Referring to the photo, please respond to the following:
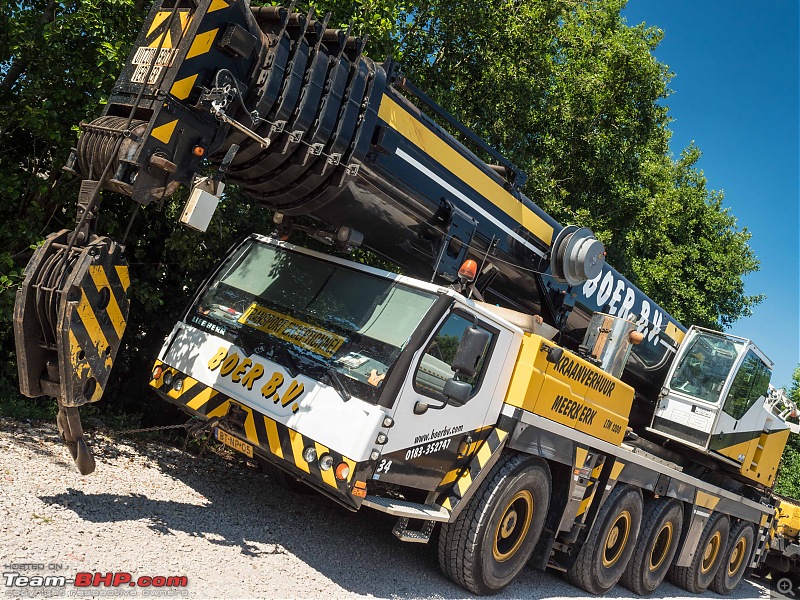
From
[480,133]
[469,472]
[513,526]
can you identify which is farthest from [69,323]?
[480,133]

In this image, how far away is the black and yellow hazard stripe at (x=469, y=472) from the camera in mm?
5316

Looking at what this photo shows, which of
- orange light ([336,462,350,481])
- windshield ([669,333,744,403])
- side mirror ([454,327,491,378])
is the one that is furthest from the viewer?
windshield ([669,333,744,403])

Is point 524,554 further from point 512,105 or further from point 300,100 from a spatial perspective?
point 512,105

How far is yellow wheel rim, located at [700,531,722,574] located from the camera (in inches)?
370

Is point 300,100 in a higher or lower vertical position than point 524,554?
higher

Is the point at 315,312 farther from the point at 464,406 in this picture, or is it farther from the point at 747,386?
the point at 747,386

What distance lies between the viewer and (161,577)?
13.3ft

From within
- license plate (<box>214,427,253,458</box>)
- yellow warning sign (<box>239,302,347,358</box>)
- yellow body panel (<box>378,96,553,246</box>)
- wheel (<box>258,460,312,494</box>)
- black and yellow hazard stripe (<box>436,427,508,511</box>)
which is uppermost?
yellow body panel (<box>378,96,553,246</box>)

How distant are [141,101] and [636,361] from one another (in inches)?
238

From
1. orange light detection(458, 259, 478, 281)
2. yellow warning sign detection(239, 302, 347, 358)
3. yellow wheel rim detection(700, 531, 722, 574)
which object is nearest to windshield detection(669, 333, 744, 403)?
yellow wheel rim detection(700, 531, 722, 574)

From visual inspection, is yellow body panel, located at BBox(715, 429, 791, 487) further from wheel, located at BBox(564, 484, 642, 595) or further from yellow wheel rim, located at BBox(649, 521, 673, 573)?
wheel, located at BBox(564, 484, 642, 595)

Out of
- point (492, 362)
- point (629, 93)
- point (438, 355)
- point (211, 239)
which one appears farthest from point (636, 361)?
point (629, 93)

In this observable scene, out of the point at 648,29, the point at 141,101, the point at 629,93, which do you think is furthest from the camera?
the point at 648,29

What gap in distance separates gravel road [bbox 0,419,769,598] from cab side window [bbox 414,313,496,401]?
1.46 meters
